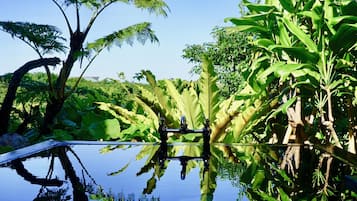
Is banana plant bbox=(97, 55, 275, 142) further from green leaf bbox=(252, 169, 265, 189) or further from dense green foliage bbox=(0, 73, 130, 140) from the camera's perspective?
green leaf bbox=(252, 169, 265, 189)

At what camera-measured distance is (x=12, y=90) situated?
3.94m

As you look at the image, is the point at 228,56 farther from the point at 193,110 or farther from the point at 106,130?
the point at 106,130

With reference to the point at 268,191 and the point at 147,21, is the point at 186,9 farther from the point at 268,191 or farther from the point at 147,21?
the point at 268,191

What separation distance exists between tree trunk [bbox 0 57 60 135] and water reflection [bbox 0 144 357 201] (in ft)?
8.09

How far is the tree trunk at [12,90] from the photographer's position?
Answer: 12.6ft

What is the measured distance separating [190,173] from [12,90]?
3.19 metres

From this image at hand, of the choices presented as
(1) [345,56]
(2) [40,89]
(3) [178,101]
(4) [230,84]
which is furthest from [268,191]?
(2) [40,89]

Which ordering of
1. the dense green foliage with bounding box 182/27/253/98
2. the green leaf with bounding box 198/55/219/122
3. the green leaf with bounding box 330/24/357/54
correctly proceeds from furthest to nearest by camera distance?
the dense green foliage with bounding box 182/27/253/98
the green leaf with bounding box 198/55/219/122
the green leaf with bounding box 330/24/357/54

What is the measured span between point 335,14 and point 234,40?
6.46 ft

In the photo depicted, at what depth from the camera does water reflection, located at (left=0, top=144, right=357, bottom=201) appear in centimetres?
93

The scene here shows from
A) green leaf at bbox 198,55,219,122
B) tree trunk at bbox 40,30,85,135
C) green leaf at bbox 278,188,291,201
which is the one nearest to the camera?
green leaf at bbox 278,188,291,201

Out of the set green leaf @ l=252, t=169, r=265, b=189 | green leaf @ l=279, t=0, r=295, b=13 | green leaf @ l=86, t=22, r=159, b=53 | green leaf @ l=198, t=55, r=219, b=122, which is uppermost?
green leaf @ l=86, t=22, r=159, b=53

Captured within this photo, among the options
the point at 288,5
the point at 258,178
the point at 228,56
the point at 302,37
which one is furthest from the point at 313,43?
the point at 228,56

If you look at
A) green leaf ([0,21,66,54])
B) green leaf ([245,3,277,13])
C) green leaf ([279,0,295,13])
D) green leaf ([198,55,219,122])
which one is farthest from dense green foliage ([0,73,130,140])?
green leaf ([279,0,295,13])
